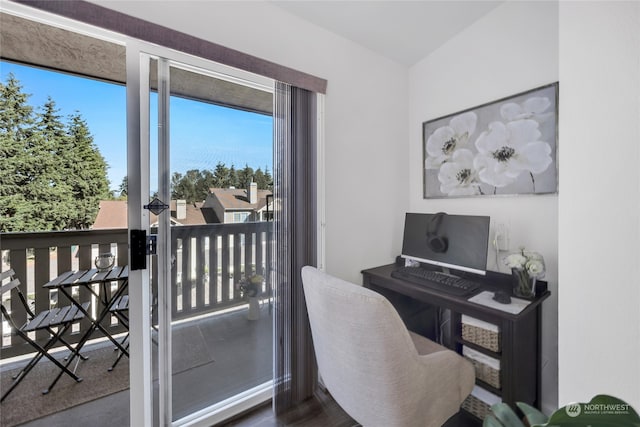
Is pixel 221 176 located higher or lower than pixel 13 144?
lower

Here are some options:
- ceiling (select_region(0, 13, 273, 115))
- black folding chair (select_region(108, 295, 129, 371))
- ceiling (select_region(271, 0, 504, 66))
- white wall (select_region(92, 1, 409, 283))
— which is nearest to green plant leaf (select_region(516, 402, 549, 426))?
white wall (select_region(92, 1, 409, 283))

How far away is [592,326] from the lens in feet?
2.56

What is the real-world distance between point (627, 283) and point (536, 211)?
1000 millimetres

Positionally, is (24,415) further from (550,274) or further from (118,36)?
(550,274)

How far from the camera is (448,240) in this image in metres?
1.74

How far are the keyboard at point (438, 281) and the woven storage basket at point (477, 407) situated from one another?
2.10 ft

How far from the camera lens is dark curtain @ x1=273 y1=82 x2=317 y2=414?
5.14 ft

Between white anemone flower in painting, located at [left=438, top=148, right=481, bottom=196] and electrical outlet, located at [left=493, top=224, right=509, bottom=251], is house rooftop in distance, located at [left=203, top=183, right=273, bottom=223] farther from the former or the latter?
electrical outlet, located at [left=493, top=224, right=509, bottom=251]

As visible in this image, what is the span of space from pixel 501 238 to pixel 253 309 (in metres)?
1.70

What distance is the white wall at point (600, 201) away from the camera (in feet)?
2.33

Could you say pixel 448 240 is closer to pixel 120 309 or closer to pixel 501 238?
pixel 501 238

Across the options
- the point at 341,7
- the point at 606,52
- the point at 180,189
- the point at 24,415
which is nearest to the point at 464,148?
the point at 606,52

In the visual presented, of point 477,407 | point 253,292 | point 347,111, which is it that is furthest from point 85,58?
point 477,407

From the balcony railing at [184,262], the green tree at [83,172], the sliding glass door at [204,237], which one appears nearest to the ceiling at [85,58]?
the sliding glass door at [204,237]
